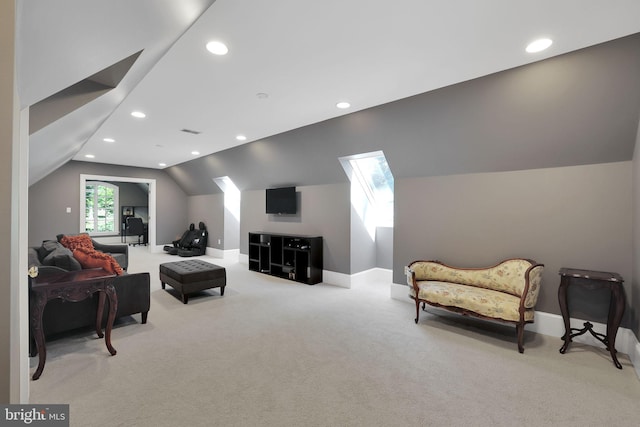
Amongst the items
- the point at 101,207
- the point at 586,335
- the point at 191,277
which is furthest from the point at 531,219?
the point at 101,207

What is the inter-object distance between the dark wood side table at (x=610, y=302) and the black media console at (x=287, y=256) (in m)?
3.48

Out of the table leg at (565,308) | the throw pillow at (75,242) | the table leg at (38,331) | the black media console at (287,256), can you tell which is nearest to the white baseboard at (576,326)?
the table leg at (565,308)

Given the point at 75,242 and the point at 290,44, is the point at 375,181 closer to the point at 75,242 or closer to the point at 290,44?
the point at 290,44

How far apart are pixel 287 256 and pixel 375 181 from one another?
2.29 meters

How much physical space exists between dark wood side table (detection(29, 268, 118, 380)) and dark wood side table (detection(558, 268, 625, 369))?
4.26m

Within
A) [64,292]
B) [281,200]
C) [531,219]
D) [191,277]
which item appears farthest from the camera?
[281,200]

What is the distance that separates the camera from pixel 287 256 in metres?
5.64

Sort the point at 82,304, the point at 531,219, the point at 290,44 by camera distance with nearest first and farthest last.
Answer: the point at 290,44 < the point at 82,304 < the point at 531,219

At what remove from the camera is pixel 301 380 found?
2.21m

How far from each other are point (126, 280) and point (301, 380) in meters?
2.30

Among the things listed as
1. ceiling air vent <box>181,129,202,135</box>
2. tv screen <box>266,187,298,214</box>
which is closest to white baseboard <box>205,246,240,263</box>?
tv screen <box>266,187,298,214</box>

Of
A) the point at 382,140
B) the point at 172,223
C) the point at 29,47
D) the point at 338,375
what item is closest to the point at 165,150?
the point at 172,223

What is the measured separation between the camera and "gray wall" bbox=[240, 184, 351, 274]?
5000 millimetres

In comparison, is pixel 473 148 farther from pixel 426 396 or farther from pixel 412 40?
pixel 426 396
